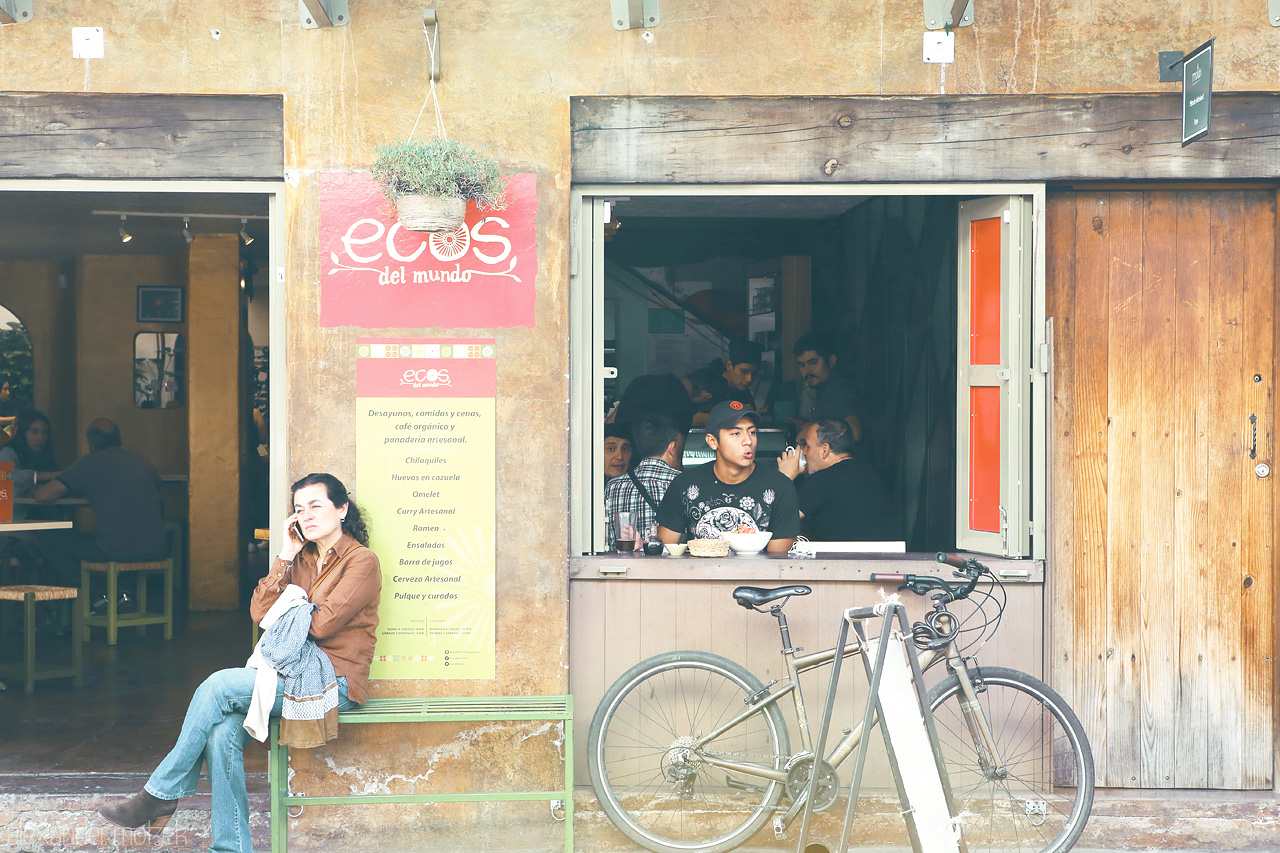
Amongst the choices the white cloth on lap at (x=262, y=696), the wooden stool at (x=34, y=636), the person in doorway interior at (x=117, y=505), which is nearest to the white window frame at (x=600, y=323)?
the white cloth on lap at (x=262, y=696)

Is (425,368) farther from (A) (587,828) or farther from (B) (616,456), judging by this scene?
(A) (587,828)

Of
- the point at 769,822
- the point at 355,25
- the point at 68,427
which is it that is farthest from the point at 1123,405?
the point at 68,427

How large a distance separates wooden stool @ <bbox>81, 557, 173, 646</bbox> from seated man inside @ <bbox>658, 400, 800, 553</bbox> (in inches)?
176

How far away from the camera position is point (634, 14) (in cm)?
423

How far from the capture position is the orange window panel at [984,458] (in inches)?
177

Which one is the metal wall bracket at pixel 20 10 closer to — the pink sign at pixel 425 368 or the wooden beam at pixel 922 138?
the pink sign at pixel 425 368

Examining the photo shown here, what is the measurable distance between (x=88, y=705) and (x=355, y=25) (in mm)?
4001

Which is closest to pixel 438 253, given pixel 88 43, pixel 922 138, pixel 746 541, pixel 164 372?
pixel 88 43

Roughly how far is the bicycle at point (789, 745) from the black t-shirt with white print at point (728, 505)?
563 millimetres

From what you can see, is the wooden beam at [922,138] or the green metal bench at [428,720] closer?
the green metal bench at [428,720]

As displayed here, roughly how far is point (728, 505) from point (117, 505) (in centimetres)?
512

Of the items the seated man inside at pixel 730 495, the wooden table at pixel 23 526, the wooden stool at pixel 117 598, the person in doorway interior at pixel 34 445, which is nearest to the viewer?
the seated man inside at pixel 730 495

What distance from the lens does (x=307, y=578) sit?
4.14m

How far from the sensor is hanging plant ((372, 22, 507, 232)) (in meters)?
3.97
